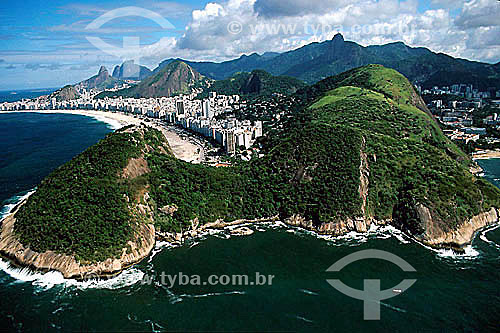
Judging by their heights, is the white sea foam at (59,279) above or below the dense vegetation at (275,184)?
below

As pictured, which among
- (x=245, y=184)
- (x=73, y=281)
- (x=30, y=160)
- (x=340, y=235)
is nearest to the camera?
(x=73, y=281)

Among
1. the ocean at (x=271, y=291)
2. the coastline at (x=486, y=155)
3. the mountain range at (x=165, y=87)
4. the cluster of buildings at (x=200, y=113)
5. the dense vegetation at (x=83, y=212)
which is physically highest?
the mountain range at (x=165, y=87)

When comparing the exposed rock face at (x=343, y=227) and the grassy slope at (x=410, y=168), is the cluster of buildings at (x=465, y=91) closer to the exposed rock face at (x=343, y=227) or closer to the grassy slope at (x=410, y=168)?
the grassy slope at (x=410, y=168)

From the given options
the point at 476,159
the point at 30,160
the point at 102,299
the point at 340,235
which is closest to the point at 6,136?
the point at 30,160

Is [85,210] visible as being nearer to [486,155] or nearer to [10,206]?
[10,206]

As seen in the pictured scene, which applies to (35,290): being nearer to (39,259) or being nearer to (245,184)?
(39,259)

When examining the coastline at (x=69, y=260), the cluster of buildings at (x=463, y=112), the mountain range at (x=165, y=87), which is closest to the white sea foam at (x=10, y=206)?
the coastline at (x=69, y=260)

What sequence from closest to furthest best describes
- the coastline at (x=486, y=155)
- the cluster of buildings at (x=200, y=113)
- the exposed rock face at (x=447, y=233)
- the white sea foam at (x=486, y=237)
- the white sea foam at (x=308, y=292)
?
the white sea foam at (x=308, y=292), the exposed rock face at (x=447, y=233), the white sea foam at (x=486, y=237), the coastline at (x=486, y=155), the cluster of buildings at (x=200, y=113)

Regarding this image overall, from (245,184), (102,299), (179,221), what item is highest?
Answer: (245,184)

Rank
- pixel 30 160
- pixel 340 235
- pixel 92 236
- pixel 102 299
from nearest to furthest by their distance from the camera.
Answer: pixel 102 299 < pixel 92 236 < pixel 340 235 < pixel 30 160
